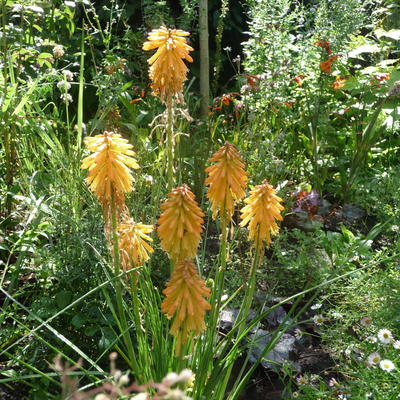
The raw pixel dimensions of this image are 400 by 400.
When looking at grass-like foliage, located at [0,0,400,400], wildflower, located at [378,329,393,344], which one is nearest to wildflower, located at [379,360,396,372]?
grass-like foliage, located at [0,0,400,400]

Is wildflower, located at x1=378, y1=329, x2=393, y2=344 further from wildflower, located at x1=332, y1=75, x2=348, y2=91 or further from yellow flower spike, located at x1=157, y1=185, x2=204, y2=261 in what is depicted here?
wildflower, located at x1=332, y1=75, x2=348, y2=91

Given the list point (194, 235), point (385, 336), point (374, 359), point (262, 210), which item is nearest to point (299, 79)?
point (385, 336)

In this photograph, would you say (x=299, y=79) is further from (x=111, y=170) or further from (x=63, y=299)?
(x=111, y=170)

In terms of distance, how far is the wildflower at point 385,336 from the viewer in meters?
2.23

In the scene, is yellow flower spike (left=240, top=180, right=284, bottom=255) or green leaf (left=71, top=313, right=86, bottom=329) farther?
green leaf (left=71, top=313, right=86, bottom=329)

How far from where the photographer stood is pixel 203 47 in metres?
5.28

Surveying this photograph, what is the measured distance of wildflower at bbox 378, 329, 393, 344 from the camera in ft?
7.31

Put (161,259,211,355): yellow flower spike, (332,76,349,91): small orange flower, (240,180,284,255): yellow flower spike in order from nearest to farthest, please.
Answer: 1. (161,259,211,355): yellow flower spike
2. (240,180,284,255): yellow flower spike
3. (332,76,349,91): small orange flower

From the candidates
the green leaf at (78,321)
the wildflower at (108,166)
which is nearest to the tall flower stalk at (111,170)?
the wildflower at (108,166)

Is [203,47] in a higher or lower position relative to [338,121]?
higher

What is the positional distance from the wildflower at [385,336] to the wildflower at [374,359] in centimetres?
6

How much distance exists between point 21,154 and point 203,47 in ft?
8.03

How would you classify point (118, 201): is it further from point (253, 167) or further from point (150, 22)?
point (150, 22)

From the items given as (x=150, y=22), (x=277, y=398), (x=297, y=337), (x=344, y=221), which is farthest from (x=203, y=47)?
(x=277, y=398)
